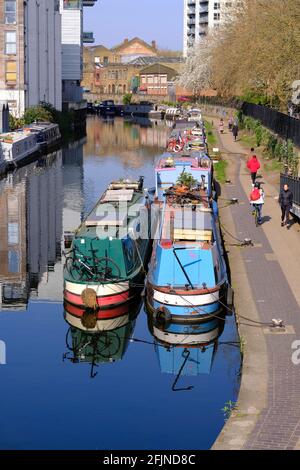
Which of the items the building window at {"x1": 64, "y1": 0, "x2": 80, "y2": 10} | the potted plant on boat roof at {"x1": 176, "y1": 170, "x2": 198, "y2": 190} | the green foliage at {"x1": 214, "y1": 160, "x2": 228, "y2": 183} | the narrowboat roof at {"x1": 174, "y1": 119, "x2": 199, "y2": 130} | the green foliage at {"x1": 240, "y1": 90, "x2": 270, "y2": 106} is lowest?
the green foliage at {"x1": 214, "y1": 160, "x2": 228, "y2": 183}

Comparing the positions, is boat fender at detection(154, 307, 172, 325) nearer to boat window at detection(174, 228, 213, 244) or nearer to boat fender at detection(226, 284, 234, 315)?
boat fender at detection(226, 284, 234, 315)

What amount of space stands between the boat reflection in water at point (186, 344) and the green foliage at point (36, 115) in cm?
6075

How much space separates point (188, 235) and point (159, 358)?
4532mm

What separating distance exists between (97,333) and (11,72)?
6200 cm

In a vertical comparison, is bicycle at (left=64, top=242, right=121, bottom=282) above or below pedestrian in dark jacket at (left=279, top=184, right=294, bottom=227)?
below

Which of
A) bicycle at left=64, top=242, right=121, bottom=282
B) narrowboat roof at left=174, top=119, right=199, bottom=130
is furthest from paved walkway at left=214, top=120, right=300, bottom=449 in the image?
narrowboat roof at left=174, top=119, right=199, bottom=130

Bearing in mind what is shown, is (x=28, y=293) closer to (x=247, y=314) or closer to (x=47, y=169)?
(x=247, y=314)

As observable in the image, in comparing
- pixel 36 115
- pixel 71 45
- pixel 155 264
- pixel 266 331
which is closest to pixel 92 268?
pixel 155 264

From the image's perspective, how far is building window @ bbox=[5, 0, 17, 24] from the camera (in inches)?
3127

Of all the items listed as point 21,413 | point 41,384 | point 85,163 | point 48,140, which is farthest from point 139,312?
point 48,140

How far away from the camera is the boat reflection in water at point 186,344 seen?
20.1m

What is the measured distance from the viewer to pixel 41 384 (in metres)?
18.9

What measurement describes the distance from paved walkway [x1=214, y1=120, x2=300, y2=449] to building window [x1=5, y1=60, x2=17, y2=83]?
48.5m

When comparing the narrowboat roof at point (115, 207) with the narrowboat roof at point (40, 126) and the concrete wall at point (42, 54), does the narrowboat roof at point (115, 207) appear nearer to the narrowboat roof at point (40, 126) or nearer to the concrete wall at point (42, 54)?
the narrowboat roof at point (40, 126)
